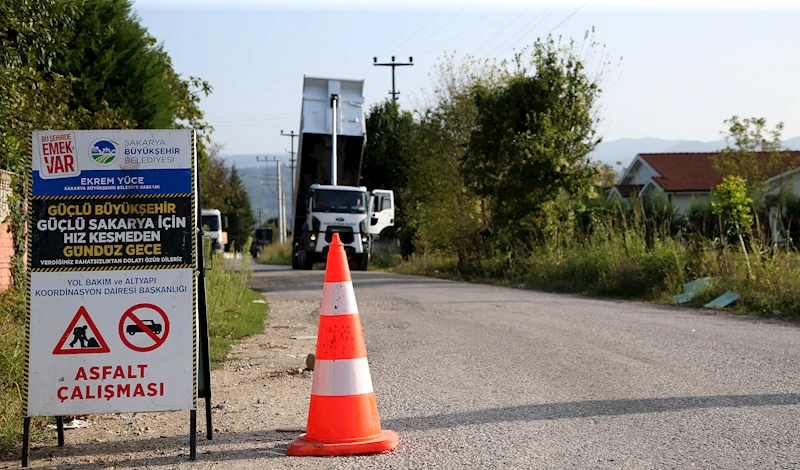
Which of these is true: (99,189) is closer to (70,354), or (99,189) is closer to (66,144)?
(66,144)

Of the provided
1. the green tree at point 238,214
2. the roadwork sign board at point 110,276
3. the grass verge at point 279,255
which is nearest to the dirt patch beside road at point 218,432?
the roadwork sign board at point 110,276

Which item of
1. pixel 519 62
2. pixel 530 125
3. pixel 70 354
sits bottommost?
pixel 70 354

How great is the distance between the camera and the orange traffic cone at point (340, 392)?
5.25 metres

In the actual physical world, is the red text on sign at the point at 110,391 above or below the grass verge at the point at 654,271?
below

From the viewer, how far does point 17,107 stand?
8.68 metres

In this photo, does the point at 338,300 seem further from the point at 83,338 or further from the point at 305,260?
the point at 305,260

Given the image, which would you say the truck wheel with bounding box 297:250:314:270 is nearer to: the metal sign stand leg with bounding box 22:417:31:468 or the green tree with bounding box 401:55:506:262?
the green tree with bounding box 401:55:506:262

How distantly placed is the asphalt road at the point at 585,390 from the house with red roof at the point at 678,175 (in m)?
40.7

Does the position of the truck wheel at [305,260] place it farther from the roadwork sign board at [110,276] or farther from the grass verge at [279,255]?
the roadwork sign board at [110,276]

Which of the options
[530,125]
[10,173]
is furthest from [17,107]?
[530,125]

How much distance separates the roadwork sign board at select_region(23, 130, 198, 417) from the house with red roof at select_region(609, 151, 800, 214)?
47407mm

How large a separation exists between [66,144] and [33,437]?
6.32 ft

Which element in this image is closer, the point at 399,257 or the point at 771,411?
the point at 771,411

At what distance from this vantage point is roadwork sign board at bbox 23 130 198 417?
5082mm
